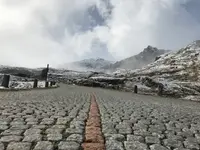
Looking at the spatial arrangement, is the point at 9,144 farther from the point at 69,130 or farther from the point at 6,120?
the point at 6,120

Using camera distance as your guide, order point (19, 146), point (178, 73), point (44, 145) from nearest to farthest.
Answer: point (19, 146) < point (44, 145) < point (178, 73)

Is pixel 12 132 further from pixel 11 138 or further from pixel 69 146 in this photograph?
pixel 69 146

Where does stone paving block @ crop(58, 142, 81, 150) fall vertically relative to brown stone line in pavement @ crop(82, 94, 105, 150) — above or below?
below

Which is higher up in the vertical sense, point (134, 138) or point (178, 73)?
point (178, 73)

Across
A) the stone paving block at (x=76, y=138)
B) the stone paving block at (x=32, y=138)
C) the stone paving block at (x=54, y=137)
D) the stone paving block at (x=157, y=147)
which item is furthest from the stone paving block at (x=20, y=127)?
the stone paving block at (x=157, y=147)

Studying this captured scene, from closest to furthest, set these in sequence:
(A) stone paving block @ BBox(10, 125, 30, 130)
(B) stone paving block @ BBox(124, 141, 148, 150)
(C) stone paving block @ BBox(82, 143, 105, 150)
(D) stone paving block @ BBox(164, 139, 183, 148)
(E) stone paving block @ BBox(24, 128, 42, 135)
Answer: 1. (C) stone paving block @ BBox(82, 143, 105, 150)
2. (B) stone paving block @ BBox(124, 141, 148, 150)
3. (D) stone paving block @ BBox(164, 139, 183, 148)
4. (E) stone paving block @ BBox(24, 128, 42, 135)
5. (A) stone paving block @ BBox(10, 125, 30, 130)

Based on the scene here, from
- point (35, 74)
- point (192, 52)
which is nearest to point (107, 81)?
point (35, 74)

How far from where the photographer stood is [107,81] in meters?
113

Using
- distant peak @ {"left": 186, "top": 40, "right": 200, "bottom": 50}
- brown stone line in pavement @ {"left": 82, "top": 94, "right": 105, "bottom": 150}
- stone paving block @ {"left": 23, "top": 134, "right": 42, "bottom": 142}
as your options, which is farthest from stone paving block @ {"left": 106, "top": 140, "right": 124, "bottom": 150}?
distant peak @ {"left": 186, "top": 40, "right": 200, "bottom": 50}

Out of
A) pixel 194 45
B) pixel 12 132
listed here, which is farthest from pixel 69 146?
pixel 194 45

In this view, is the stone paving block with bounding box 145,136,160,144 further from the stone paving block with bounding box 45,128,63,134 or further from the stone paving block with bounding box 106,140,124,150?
the stone paving block with bounding box 45,128,63,134

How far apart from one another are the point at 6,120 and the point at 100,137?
304 centimetres

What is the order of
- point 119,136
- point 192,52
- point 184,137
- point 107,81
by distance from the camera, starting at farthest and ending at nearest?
point 192,52, point 107,81, point 184,137, point 119,136

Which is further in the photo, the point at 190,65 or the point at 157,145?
the point at 190,65
